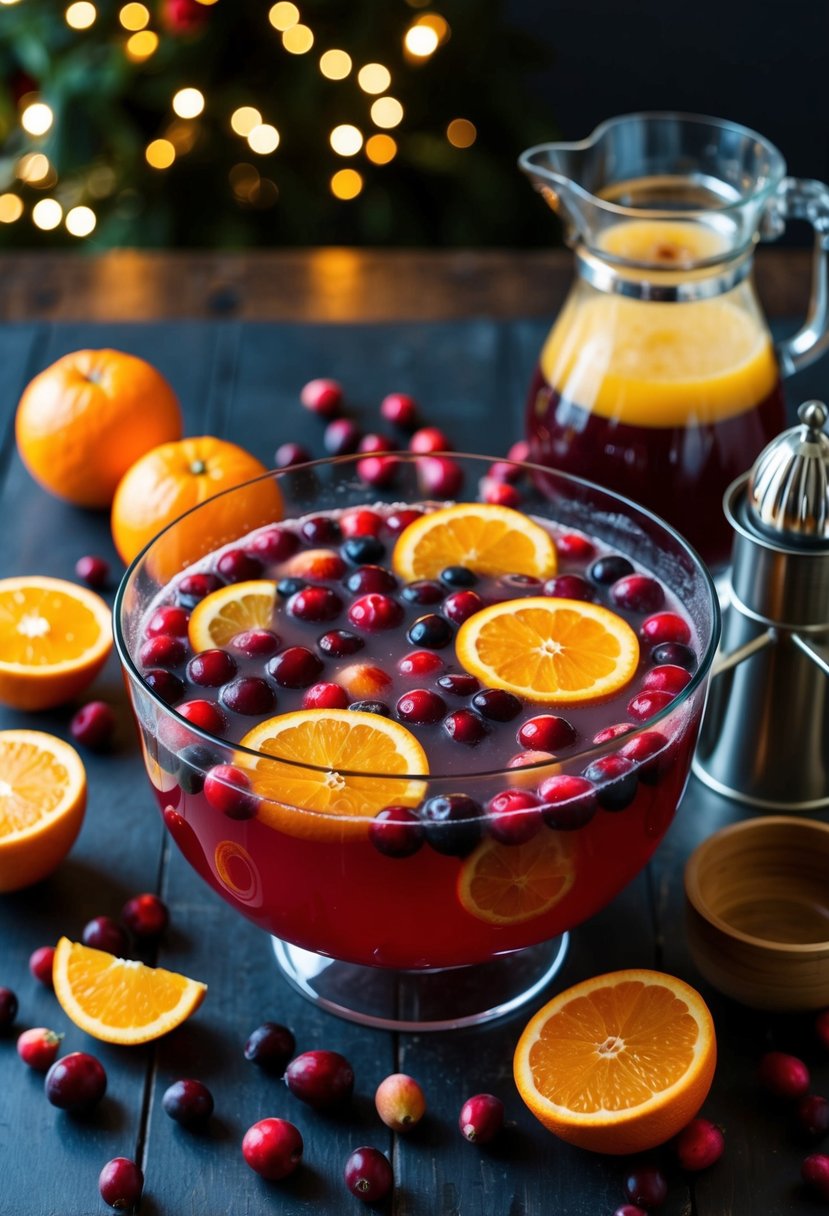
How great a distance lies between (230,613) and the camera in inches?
50.6

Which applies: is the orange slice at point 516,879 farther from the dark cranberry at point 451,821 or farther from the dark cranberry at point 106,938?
the dark cranberry at point 106,938

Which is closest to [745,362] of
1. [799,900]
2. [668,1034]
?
[799,900]

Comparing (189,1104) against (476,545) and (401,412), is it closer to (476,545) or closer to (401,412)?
(476,545)

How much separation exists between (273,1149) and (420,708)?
0.34 meters

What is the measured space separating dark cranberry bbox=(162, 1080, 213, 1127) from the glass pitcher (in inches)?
31.1

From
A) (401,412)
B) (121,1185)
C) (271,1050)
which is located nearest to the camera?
(121,1185)

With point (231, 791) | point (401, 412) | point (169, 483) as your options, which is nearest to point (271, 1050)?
point (231, 791)

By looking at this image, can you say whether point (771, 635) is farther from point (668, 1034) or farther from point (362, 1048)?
point (362, 1048)

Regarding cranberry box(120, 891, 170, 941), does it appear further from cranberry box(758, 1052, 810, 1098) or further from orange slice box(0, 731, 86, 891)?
cranberry box(758, 1052, 810, 1098)

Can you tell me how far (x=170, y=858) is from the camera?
4.60 ft

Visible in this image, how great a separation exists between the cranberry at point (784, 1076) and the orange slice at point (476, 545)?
1.50 feet

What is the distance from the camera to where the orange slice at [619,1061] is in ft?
3.51

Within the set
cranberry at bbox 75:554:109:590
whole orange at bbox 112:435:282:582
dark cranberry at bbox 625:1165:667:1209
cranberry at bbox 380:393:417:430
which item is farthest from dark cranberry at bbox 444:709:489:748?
cranberry at bbox 380:393:417:430

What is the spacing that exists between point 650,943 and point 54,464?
0.91m
